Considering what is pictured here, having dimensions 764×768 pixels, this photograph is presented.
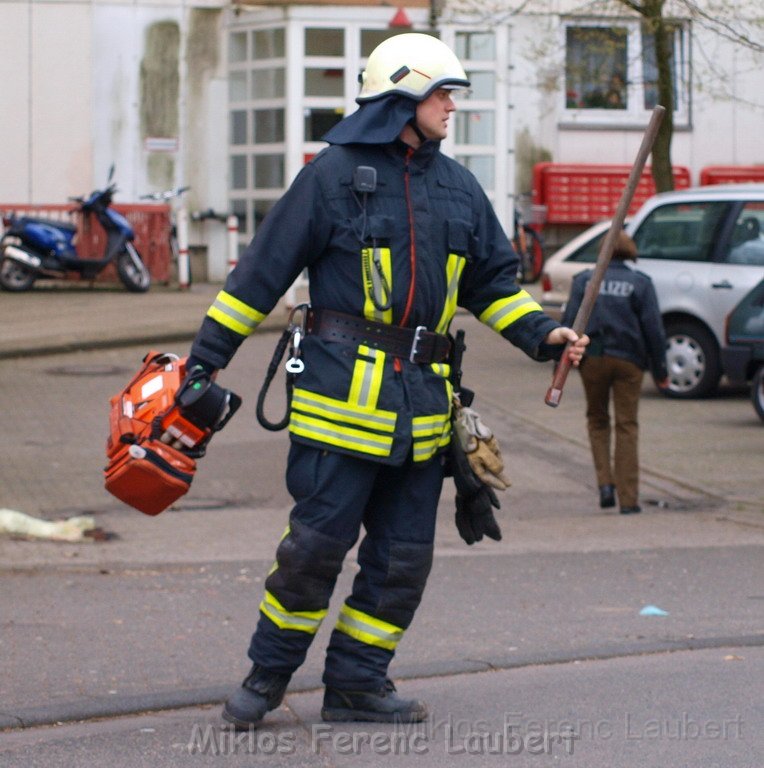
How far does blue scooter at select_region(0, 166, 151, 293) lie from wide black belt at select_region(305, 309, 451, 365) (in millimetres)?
15863

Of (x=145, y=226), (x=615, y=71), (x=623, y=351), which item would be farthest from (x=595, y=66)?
(x=623, y=351)

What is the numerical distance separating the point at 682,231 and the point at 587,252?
4.78ft

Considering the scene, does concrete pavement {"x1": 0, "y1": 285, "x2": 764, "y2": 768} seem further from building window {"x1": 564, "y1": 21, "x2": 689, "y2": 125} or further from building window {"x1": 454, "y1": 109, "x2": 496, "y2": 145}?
building window {"x1": 454, "y1": 109, "x2": 496, "y2": 145}

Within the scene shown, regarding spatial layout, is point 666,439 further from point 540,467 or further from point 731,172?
point 731,172

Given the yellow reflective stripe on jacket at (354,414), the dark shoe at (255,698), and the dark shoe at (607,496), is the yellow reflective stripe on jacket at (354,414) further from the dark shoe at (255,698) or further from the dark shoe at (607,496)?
the dark shoe at (607,496)

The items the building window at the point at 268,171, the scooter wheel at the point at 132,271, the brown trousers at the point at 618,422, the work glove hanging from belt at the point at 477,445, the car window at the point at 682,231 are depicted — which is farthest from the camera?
the building window at the point at 268,171

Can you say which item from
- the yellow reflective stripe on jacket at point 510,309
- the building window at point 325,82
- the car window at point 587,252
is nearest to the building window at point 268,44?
the building window at point 325,82

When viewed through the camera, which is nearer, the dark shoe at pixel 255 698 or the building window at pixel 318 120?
the dark shoe at pixel 255 698

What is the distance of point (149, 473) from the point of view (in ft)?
16.2

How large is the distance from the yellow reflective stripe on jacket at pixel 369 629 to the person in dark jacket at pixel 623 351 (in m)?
4.69

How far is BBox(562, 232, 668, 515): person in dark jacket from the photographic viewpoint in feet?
31.6

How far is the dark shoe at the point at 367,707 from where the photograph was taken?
202 inches

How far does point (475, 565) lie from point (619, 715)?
2.60 meters

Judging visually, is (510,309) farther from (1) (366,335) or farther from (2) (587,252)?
(2) (587,252)
